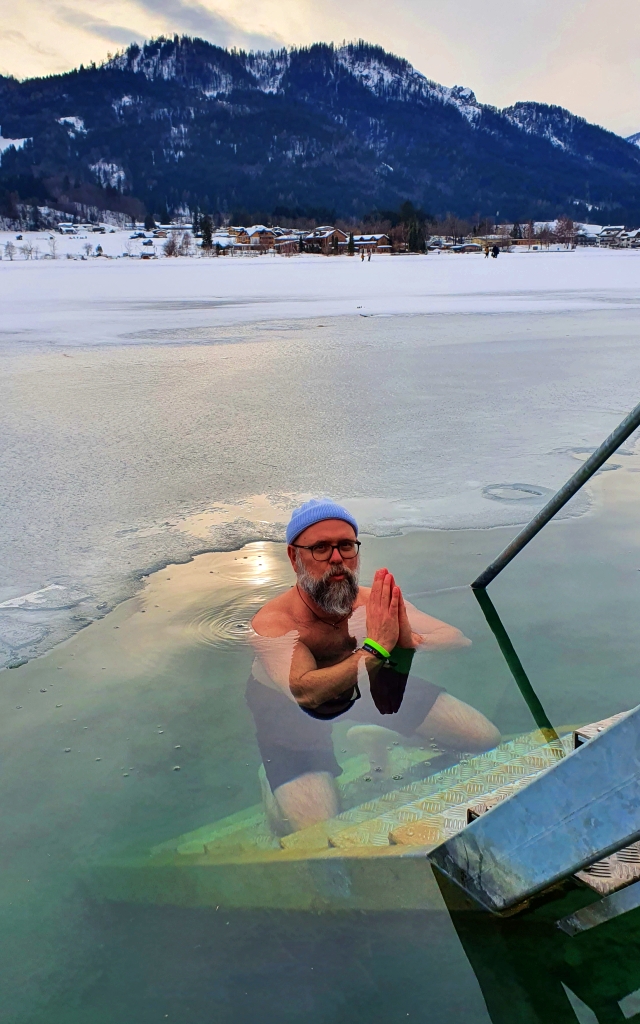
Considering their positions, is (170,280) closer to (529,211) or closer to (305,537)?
(305,537)

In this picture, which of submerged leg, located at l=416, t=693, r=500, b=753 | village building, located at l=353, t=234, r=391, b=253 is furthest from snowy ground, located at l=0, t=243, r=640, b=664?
village building, located at l=353, t=234, r=391, b=253

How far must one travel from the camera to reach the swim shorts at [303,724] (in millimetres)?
2748

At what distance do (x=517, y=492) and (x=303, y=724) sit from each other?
9.17ft

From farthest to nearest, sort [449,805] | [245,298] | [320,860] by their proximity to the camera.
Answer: [245,298] → [449,805] → [320,860]

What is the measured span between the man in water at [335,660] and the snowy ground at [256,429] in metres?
0.96

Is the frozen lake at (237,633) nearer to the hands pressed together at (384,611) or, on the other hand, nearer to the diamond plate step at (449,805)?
the diamond plate step at (449,805)

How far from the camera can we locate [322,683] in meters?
3.20

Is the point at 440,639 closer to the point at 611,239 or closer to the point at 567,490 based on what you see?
the point at 567,490

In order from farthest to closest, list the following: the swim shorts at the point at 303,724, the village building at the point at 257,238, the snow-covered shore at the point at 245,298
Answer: the village building at the point at 257,238 → the snow-covered shore at the point at 245,298 → the swim shorts at the point at 303,724

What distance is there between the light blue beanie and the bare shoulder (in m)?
0.28

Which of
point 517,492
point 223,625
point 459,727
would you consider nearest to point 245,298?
point 517,492

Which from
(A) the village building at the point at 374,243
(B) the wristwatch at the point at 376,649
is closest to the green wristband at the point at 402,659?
(B) the wristwatch at the point at 376,649

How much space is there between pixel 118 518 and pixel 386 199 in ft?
686

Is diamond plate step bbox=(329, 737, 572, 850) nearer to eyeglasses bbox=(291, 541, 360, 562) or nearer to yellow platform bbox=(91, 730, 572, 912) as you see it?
yellow platform bbox=(91, 730, 572, 912)
